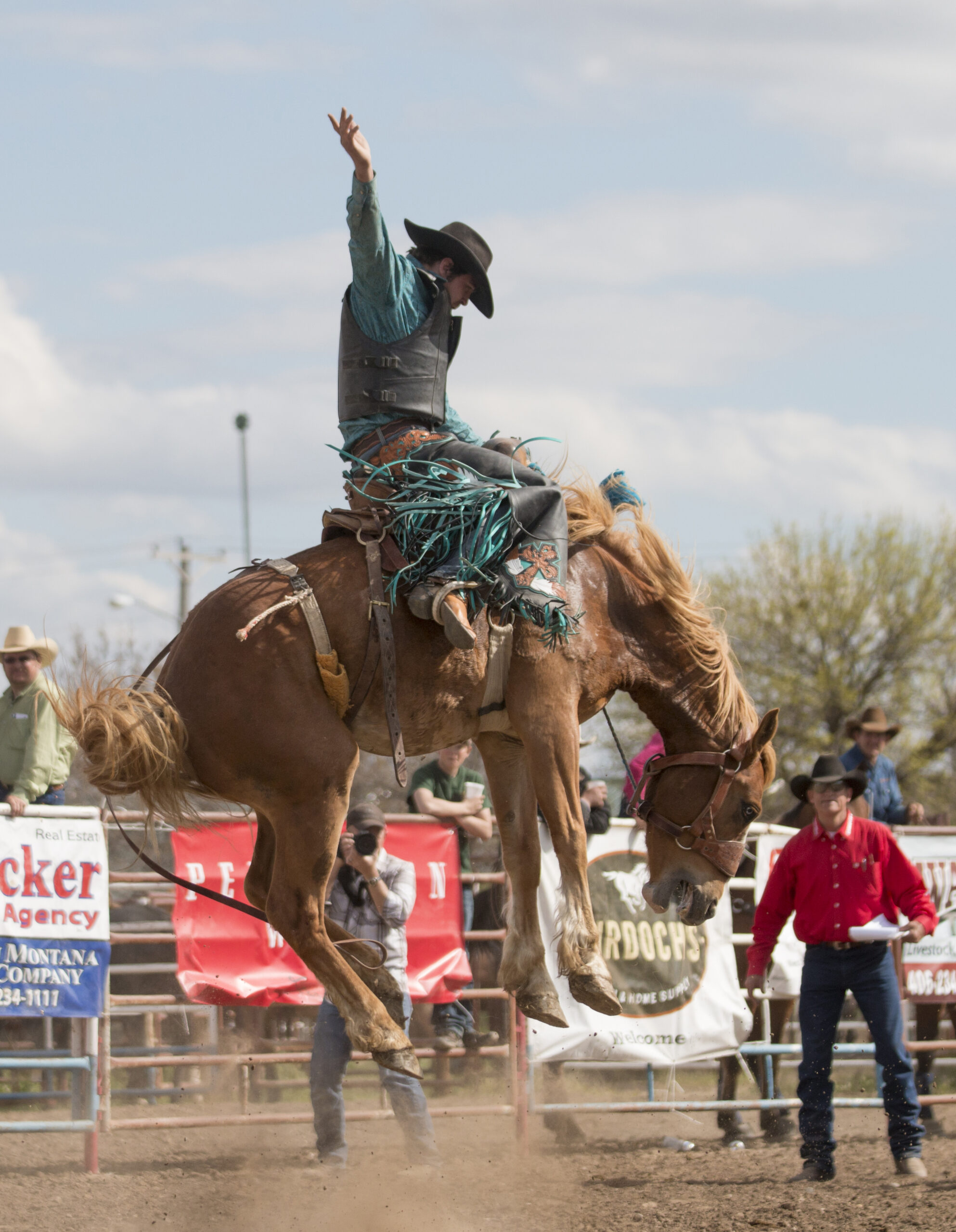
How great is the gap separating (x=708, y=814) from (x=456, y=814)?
9.49ft

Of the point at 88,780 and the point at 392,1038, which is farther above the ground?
the point at 88,780

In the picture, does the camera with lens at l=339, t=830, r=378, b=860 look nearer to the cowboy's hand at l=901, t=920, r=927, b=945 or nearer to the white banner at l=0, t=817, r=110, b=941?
the white banner at l=0, t=817, r=110, b=941

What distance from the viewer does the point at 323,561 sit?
5.08m

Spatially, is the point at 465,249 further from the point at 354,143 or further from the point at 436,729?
the point at 436,729

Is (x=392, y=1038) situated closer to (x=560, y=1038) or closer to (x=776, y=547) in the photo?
(x=560, y=1038)

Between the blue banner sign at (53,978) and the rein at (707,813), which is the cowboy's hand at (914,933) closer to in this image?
the rein at (707,813)

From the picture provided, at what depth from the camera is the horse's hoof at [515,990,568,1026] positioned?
17.1 feet

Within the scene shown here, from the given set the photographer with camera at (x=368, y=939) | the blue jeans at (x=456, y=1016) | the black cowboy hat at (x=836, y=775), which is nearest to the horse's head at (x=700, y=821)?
the photographer with camera at (x=368, y=939)

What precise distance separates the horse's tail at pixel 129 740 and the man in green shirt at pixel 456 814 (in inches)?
125

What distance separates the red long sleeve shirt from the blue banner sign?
346 centimetres

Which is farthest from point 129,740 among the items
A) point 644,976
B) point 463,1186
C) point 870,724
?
point 870,724

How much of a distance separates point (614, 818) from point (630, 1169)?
1.98m

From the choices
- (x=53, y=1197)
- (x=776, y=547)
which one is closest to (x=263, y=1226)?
(x=53, y=1197)

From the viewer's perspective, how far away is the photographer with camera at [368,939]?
7.03 m
